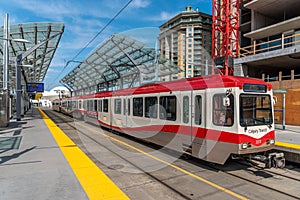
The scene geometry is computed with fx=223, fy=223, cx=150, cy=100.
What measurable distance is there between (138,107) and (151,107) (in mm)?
1309

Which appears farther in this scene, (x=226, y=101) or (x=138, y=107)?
(x=138, y=107)

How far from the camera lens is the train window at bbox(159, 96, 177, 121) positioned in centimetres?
839

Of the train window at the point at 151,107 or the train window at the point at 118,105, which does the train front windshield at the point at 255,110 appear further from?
the train window at the point at 118,105

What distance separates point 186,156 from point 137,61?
2507cm

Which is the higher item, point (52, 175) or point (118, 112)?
point (118, 112)

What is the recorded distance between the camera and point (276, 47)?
2419cm

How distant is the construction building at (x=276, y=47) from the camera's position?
1642 centimetres

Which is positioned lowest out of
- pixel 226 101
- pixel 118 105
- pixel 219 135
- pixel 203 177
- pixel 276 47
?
pixel 203 177

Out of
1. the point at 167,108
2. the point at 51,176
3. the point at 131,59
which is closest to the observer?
the point at 51,176

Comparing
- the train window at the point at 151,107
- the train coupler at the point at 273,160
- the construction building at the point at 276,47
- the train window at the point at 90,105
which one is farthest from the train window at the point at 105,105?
the construction building at the point at 276,47

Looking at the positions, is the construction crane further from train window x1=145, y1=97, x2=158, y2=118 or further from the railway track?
the railway track

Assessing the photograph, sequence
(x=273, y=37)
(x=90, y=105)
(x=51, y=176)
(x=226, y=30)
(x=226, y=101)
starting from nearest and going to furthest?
(x=51, y=176) → (x=226, y=101) → (x=90, y=105) → (x=273, y=37) → (x=226, y=30)

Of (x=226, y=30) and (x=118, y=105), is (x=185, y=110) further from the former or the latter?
(x=226, y=30)

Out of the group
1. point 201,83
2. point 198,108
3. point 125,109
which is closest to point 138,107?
point 125,109
